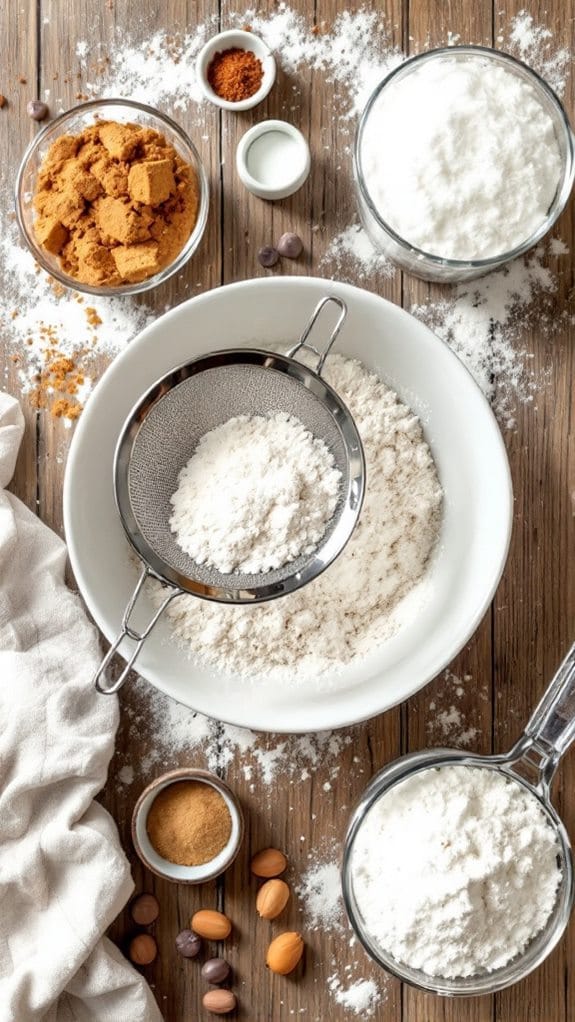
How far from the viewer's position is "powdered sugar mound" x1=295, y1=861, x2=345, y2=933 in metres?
1.45

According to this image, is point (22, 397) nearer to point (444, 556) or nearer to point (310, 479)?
point (310, 479)

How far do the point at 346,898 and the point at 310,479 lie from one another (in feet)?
1.91

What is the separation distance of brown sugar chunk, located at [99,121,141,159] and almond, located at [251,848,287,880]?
105cm

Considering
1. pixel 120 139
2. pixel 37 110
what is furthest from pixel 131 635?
pixel 37 110

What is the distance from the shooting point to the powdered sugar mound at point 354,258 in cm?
146

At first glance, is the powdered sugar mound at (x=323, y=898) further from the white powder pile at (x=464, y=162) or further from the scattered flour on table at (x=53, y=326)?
the white powder pile at (x=464, y=162)

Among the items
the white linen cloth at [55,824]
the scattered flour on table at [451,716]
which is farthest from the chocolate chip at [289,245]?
the scattered flour on table at [451,716]

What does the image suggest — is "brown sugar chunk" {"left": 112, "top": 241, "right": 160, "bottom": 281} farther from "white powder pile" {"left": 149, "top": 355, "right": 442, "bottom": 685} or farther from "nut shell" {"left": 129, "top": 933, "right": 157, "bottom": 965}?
"nut shell" {"left": 129, "top": 933, "right": 157, "bottom": 965}

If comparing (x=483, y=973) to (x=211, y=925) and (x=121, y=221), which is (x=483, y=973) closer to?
(x=211, y=925)

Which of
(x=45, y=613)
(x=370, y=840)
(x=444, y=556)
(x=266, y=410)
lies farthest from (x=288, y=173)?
(x=370, y=840)

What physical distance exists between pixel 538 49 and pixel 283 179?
443mm

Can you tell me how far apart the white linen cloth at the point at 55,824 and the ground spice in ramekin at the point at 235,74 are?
2.09 feet

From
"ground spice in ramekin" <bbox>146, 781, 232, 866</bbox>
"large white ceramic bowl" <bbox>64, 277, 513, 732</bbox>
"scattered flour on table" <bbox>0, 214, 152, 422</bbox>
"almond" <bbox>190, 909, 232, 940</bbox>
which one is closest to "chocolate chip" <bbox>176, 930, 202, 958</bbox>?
"almond" <bbox>190, 909, 232, 940</bbox>

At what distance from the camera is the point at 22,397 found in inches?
58.1
